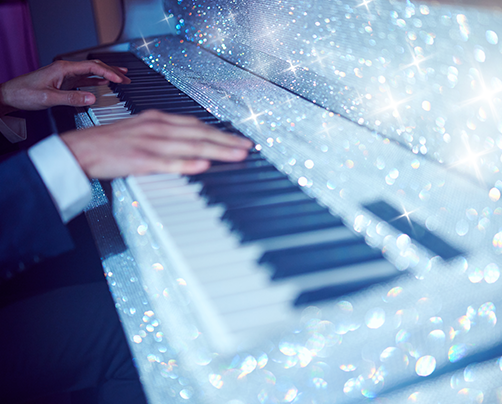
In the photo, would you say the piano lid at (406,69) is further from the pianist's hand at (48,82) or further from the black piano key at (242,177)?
the pianist's hand at (48,82)

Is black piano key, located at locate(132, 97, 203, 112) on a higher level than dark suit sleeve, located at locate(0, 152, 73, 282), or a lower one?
higher

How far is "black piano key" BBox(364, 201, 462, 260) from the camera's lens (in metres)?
0.47

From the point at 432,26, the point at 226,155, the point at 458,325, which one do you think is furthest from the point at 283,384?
the point at 432,26

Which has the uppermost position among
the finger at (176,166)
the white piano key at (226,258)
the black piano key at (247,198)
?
the finger at (176,166)

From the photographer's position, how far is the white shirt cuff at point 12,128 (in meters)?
1.31

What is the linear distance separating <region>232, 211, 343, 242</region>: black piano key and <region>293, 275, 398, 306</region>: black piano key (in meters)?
0.11

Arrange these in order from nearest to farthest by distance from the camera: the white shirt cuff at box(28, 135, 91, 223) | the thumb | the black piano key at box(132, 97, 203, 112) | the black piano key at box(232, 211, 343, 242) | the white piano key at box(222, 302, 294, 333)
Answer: the white piano key at box(222, 302, 294, 333) < the black piano key at box(232, 211, 343, 242) < the white shirt cuff at box(28, 135, 91, 223) < the black piano key at box(132, 97, 203, 112) < the thumb

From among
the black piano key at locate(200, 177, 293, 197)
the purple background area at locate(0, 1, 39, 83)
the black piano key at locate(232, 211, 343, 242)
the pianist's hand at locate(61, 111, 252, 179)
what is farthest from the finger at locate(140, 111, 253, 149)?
the purple background area at locate(0, 1, 39, 83)

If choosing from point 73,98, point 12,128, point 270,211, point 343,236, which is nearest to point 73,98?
point 73,98

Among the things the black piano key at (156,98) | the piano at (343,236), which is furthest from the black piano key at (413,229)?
the black piano key at (156,98)

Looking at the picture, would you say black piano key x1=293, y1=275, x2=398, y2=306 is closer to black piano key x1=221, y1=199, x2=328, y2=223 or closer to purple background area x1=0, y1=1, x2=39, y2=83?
black piano key x1=221, y1=199, x2=328, y2=223

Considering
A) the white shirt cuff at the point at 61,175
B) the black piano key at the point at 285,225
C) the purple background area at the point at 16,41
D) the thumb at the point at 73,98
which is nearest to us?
the black piano key at the point at 285,225

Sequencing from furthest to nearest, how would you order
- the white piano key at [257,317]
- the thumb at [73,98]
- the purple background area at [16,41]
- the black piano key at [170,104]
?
the purple background area at [16,41] → the thumb at [73,98] → the black piano key at [170,104] → the white piano key at [257,317]

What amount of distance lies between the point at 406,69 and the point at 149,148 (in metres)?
0.46
